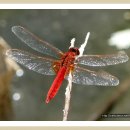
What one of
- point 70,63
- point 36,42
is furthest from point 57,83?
point 36,42

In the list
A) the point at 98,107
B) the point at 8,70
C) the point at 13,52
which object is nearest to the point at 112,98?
the point at 98,107

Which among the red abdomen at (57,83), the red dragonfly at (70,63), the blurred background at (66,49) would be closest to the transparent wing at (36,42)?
the red dragonfly at (70,63)

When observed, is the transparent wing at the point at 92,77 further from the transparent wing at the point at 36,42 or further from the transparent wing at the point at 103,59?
the transparent wing at the point at 36,42

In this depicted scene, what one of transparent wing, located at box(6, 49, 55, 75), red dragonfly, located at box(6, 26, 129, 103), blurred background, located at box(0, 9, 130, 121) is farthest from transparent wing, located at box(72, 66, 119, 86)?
blurred background, located at box(0, 9, 130, 121)

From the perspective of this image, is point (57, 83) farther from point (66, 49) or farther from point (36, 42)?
point (66, 49)

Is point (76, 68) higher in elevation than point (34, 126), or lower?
higher

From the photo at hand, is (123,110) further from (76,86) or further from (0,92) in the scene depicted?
(0,92)

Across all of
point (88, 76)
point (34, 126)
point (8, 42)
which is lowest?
point (34, 126)
